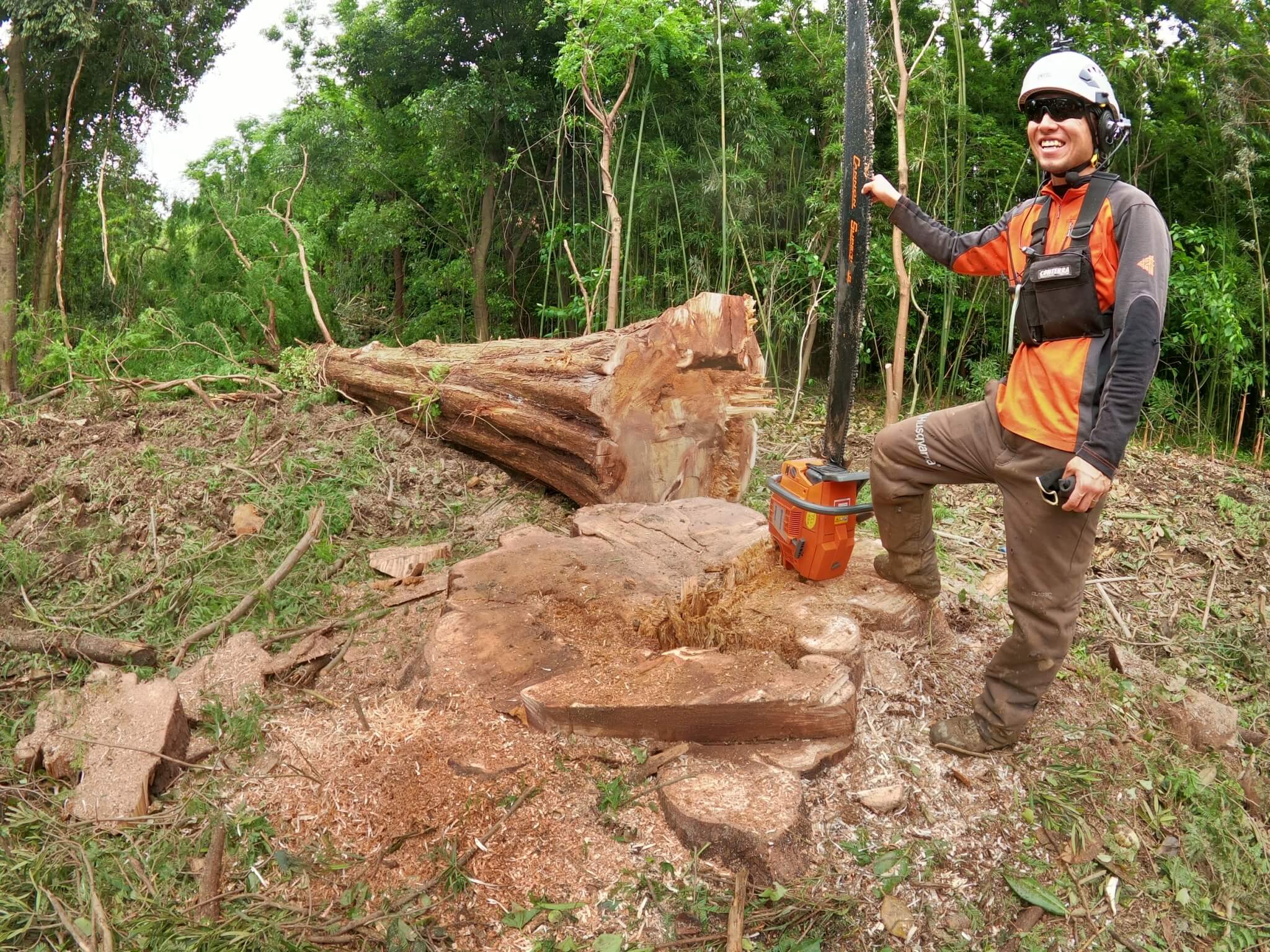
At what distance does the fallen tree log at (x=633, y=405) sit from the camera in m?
4.27

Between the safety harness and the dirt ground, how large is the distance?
112 centimetres

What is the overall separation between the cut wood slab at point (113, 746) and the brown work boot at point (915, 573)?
90.6 inches

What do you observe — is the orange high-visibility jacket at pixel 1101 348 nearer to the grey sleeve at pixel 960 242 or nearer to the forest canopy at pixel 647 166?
the grey sleeve at pixel 960 242

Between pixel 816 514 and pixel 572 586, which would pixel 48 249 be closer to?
pixel 572 586

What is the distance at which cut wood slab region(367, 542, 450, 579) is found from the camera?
3873 millimetres

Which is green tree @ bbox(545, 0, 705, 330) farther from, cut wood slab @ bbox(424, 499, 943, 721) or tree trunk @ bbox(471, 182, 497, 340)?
cut wood slab @ bbox(424, 499, 943, 721)

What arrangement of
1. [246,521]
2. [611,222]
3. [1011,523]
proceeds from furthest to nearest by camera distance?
[611,222]
[246,521]
[1011,523]

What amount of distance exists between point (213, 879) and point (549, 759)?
859 mm

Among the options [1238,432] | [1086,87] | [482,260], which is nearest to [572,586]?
[1086,87]

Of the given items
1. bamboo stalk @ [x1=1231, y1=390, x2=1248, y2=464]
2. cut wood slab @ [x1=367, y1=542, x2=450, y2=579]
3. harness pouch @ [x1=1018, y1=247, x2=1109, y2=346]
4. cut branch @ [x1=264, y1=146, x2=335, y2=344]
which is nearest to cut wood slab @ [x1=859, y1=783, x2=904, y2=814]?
harness pouch @ [x1=1018, y1=247, x2=1109, y2=346]

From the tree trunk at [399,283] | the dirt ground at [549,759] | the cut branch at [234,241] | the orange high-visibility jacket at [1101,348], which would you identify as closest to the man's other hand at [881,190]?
the orange high-visibility jacket at [1101,348]

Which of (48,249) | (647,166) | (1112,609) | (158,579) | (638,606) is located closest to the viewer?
(638,606)

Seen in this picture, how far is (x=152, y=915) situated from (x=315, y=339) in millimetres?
6788

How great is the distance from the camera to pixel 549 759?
7.79ft
